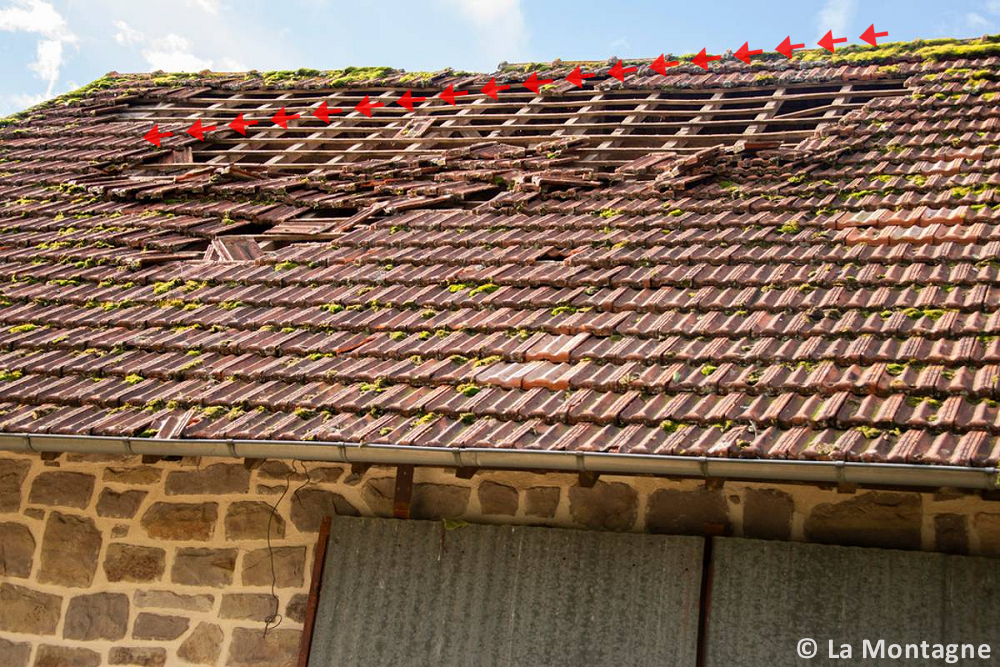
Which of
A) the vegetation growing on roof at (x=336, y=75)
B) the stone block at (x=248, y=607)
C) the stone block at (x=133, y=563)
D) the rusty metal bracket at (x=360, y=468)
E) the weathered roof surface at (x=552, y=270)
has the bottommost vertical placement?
the stone block at (x=248, y=607)

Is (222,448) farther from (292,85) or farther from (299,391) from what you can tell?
(292,85)

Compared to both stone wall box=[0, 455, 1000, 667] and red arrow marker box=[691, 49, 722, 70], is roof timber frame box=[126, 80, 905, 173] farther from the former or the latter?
stone wall box=[0, 455, 1000, 667]

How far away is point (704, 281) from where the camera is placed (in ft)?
18.8

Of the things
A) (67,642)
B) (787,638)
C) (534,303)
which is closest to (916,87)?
(534,303)

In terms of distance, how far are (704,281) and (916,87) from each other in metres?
3.27

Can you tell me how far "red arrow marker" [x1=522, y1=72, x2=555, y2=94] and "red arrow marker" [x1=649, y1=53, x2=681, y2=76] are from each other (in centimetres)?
88

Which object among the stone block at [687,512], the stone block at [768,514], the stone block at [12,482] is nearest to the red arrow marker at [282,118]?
the stone block at [12,482]

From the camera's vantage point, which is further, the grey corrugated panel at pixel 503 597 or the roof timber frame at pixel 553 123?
the roof timber frame at pixel 553 123

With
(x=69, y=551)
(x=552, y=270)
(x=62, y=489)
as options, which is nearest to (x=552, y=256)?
(x=552, y=270)

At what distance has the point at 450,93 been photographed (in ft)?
31.4

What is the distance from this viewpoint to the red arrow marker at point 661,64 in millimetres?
9366

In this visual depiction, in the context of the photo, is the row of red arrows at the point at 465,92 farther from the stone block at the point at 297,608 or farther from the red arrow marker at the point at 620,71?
the stone block at the point at 297,608

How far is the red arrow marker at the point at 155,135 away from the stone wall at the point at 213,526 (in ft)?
12.8

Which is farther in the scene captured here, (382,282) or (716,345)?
(382,282)
